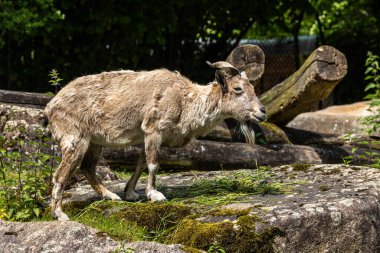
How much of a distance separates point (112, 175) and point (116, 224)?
276 cm

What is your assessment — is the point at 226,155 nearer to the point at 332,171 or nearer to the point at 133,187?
the point at 332,171

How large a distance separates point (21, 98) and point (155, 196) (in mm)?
3407

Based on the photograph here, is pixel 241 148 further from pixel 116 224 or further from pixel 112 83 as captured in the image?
pixel 116 224

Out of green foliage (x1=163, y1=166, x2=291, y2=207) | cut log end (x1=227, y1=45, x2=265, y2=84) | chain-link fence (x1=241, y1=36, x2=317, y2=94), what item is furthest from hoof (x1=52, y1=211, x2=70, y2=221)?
chain-link fence (x1=241, y1=36, x2=317, y2=94)

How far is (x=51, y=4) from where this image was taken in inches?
481

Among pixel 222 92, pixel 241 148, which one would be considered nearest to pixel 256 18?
pixel 241 148

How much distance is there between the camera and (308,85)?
10445mm

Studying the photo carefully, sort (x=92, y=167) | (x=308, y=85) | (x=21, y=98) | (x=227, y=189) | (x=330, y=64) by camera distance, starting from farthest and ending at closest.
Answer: (x=308, y=85)
(x=330, y=64)
(x=21, y=98)
(x=92, y=167)
(x=227, y=189)

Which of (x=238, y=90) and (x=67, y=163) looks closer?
(x=67, y=163)

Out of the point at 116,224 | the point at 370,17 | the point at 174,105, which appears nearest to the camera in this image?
the point at 116,224

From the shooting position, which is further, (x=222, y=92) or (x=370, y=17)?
(x=370, y=17)

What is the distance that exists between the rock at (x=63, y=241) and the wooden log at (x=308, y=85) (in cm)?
503

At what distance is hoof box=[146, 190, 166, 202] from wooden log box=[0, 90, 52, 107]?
3269 millimetres

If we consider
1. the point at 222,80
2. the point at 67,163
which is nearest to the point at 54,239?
the point at 67,163
